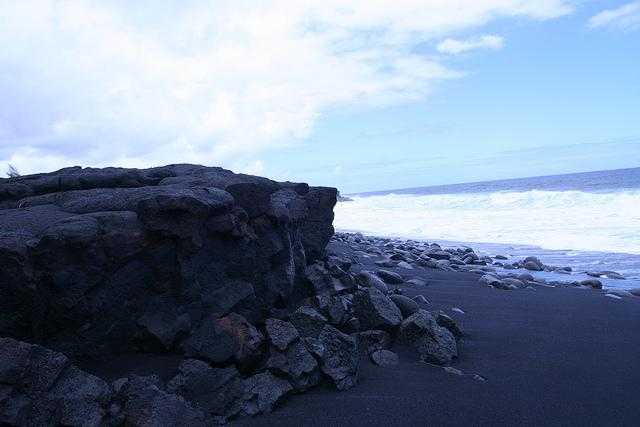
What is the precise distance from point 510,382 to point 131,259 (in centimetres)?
345

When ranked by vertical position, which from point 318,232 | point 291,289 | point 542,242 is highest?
point 318,232

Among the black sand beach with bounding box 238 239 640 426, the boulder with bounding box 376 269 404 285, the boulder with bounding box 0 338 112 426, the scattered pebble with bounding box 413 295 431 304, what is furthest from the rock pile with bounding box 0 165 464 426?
the boulder with bounding box 376 269 404 285

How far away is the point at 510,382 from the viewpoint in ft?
13.4

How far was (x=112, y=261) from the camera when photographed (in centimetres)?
363

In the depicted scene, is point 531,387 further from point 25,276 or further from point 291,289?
point 25,276

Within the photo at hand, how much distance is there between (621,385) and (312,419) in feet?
9.18

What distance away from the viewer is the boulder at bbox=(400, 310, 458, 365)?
4.46 metres

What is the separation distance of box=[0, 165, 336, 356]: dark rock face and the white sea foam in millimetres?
11260

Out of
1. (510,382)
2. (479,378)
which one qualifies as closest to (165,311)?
(479,378)

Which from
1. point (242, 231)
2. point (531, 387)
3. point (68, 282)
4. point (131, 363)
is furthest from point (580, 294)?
point (68, 282)

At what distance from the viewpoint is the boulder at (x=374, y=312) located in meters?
4.80

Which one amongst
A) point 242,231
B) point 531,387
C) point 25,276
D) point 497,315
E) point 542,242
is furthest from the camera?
point 542,242

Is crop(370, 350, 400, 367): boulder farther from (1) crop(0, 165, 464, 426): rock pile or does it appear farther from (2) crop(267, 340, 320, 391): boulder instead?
(2) crop(267, 340, 320, 391): boulder

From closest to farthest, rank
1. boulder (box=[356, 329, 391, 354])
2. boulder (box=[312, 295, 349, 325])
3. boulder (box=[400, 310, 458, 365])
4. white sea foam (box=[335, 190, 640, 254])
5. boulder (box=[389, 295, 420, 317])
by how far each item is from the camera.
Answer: boulder (box=[400, 310, 458, 365]) < boulder (box=[356, 329, 391, 354]) < boulder (box=[312, 295, 349, 325]) < boulder (box=[389, 295, 420, 317]) < white sea foam (box=[335, 190, 640, 254])
